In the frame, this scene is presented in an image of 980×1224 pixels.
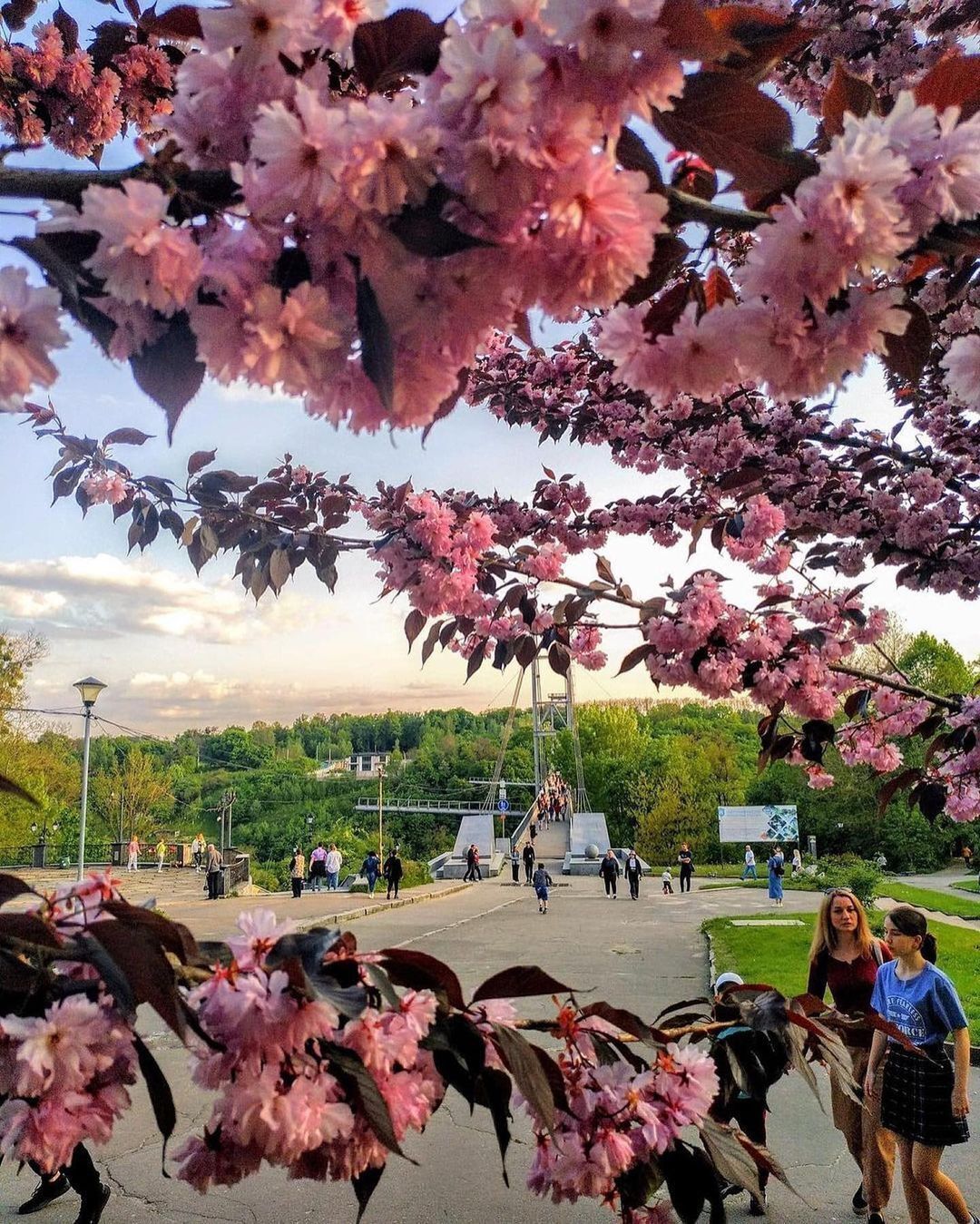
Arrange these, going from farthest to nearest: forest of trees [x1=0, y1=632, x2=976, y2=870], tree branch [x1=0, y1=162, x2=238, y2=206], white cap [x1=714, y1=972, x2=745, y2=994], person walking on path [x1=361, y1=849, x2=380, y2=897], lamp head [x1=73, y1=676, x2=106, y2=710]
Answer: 1. forest of trees [x1=0, y1=632, x2=976, y2=870]
2. person walking on path [x1=361, y1=849, x2=380, y2=897]
3. lamp head [x1=73, y1=676, x2=106, y2=710]
4. white cap [x1=714, y1=972, x2=745, y2=994]
5. tree branch [x1=0, y1=162, x2=238, y2=206]

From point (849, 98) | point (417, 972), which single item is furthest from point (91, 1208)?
point (849, 98)

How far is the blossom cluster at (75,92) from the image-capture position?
8.29 ft

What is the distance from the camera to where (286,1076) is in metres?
0.91

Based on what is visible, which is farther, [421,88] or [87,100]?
[87,100]

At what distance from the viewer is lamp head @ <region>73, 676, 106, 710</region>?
44.3 feet

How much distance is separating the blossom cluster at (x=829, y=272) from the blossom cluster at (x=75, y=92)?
223cm

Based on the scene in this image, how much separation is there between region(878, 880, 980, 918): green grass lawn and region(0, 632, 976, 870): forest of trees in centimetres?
205

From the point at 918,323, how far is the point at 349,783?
76300 mm

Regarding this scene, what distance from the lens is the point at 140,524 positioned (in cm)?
312

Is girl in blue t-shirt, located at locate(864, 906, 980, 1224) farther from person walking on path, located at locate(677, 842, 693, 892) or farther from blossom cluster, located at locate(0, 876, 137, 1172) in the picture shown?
person walking on path, located at locate(677, 842, 693, 892)

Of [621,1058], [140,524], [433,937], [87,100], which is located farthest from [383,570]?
[433,937]

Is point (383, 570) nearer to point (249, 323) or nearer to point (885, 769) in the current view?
point (249, 323)

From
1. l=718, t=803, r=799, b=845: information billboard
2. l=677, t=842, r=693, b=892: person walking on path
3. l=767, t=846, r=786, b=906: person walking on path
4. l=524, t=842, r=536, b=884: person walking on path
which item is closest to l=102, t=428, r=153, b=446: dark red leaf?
l=767, t=846, r=786, b=906: person walking on path

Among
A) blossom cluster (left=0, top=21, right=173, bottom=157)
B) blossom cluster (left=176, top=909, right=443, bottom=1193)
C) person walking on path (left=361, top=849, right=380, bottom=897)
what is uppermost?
blossom cluster (left=0, top=21, right=173, bottom=157)
